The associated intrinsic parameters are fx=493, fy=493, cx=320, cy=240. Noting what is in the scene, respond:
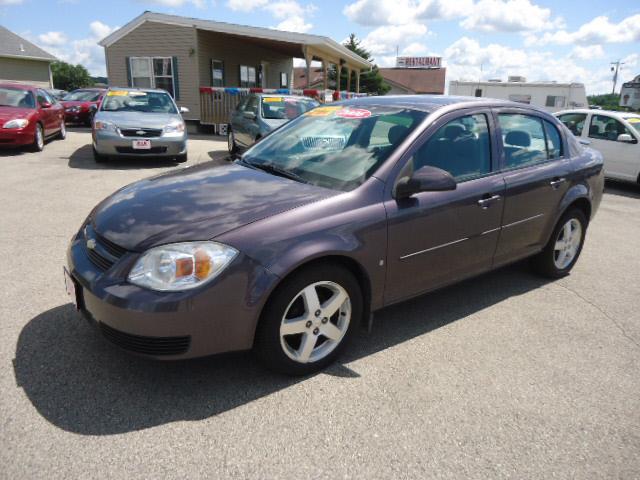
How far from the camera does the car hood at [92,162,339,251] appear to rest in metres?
2.57

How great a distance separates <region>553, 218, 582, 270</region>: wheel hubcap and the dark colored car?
0.33 metres

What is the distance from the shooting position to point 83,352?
3004 mm

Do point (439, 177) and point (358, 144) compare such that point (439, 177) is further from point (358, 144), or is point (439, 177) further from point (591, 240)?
point (591, 240)

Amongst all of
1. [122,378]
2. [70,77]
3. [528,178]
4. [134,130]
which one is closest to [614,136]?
[528,178]

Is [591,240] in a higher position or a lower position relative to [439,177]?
lower

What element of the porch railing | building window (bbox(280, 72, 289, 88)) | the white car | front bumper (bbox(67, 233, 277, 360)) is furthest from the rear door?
building window (bbox(280, 72, 289, 88))

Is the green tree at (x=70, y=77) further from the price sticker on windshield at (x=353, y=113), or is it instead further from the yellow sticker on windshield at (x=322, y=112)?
the price sticker on windshield at (x=353, y=113)

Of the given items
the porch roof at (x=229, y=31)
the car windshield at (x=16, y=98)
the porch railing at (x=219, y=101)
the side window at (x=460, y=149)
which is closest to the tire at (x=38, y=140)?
the car windshield at (x=16, y=98)

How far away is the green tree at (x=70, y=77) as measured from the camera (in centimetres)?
7456

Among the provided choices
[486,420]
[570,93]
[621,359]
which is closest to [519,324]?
[621,359]

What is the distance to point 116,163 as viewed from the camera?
10.0 m

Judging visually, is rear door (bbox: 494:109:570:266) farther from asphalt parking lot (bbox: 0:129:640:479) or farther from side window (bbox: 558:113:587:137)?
side window (bbox: 558:113:587:137)

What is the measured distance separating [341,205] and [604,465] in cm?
181

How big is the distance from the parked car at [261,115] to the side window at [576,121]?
5.75 metres
